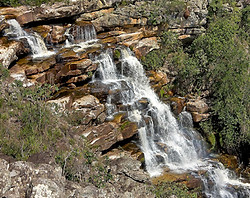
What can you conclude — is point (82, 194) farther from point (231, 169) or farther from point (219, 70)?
point (219, 70)

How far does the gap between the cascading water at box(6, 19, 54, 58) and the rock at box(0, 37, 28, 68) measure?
74 centimetres

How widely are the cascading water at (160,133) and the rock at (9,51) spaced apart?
14.4ft

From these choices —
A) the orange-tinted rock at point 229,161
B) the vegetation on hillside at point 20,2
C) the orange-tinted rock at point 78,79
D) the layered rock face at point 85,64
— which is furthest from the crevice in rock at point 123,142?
the vegetation on hillside at point 20,2

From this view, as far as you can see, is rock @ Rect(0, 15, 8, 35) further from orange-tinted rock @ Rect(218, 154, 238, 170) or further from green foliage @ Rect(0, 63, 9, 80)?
orange-tinted rock @ Rect(218, 154, 238, 170)

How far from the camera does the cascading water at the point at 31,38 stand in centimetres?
1609

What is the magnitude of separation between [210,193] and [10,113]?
9.89m

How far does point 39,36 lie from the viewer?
17.2m

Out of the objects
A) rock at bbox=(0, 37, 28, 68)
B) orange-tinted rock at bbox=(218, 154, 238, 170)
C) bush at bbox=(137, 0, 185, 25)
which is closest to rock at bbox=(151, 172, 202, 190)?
orange-tinted rock at bbox=(218, 154, 238, 170)

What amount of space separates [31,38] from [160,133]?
961 centimetres

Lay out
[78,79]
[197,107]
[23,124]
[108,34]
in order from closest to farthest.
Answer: [23,124] < [78,79] < [197,107] < [108,34]

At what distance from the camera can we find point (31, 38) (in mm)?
16281

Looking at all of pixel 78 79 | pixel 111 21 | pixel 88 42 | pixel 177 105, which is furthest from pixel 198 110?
pixel 111 21

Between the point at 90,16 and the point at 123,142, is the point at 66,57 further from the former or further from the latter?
the point at 90,16

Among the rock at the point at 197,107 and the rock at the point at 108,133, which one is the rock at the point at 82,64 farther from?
the rock at the point at 197,107
